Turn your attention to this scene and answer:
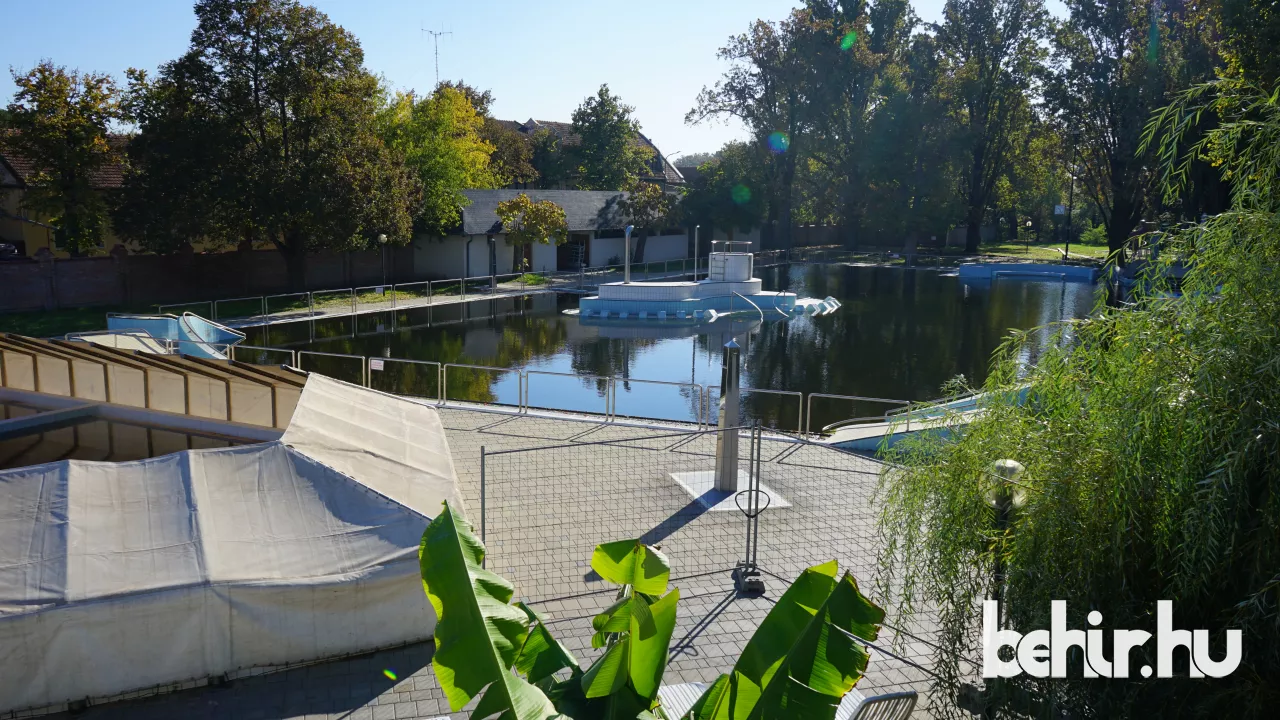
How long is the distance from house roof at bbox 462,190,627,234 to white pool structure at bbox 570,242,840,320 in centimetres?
918

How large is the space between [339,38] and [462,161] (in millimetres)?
13907

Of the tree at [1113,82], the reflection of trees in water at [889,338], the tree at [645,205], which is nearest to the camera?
the reflection of trees in water at [889,338]

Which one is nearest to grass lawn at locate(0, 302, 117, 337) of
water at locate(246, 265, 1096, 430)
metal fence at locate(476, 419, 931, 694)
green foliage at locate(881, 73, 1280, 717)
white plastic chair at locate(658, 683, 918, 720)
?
water at locate(246, 265, 1096, 430)

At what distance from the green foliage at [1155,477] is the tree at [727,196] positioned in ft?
174

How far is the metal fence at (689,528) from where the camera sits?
8539mm

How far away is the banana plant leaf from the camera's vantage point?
4293 millimetres

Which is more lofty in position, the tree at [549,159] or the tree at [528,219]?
the tree at [549,159]

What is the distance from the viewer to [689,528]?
36.4 ft

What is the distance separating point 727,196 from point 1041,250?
30.3 metres

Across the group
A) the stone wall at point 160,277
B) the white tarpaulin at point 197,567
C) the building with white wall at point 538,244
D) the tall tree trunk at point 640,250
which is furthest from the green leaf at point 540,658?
the tall tree trunk at point 640,250

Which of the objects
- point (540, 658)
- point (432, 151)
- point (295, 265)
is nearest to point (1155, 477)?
point (540, 658)

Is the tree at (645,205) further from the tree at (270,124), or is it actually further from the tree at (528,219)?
the tree at (270,124)

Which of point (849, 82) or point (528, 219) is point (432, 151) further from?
point (849, 82)

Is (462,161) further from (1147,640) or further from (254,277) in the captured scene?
(1147,640)
